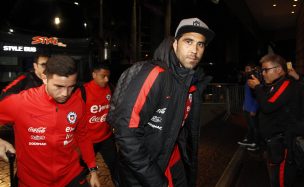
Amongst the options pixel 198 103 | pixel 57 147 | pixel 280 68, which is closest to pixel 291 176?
pixel 280 68

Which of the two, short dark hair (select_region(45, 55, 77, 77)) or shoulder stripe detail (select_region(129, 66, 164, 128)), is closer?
shoulder stripe detail (select_region(129, 66, 164, 128))

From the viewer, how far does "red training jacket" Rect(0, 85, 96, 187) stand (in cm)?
271

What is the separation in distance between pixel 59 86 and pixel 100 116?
2131 millimetres

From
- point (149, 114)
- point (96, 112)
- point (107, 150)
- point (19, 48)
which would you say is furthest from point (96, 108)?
point (19, 48)

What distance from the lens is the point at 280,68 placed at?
3885mm

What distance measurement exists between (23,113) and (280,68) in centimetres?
305

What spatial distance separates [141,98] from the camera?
89.9 inches

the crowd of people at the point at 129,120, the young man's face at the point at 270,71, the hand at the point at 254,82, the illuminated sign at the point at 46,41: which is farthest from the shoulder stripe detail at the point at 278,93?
the illuminated sign at the point at 46,41

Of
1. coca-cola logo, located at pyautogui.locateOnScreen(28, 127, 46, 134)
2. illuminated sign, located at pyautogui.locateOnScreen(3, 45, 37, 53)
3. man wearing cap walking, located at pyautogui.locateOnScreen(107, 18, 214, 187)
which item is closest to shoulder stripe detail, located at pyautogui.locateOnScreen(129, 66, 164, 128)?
man wearing cap walking, located at pyautogui.locateOnScreen(107, 18, 214, 187)

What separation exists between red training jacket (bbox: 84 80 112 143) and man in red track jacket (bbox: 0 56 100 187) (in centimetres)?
179

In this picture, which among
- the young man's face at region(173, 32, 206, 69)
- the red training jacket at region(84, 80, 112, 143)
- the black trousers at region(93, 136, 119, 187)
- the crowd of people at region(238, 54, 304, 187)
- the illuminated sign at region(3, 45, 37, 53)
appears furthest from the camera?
the illuminated sign at region(3, 45, 37, 53)

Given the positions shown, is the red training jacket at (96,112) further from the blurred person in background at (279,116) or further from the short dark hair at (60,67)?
the blurred person in background at (279,116)

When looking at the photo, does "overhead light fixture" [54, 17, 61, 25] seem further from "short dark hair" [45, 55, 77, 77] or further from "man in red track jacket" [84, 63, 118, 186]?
"short dark hair" [45, 55, 77, 77]

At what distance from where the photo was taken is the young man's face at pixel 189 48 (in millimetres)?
2693
